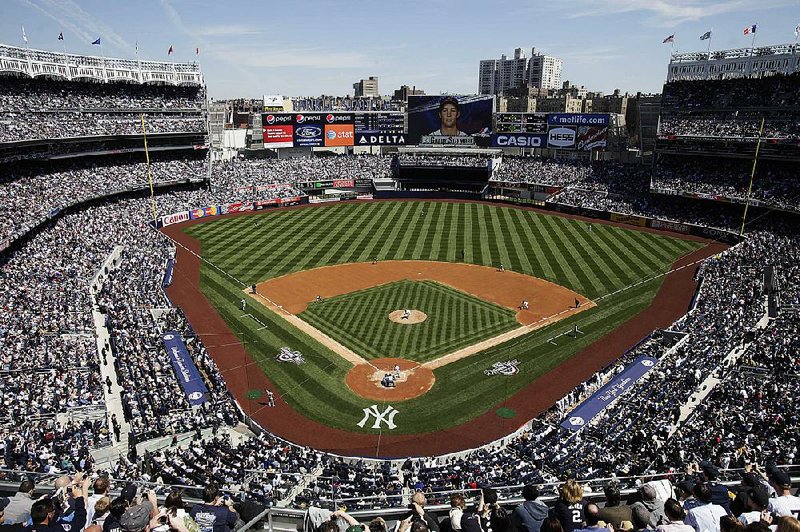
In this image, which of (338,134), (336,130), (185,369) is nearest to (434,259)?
(185,369)

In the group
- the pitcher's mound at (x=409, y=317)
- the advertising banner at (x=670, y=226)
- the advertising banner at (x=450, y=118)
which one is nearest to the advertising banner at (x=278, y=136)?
the advertising banner at (x=450, y=118)

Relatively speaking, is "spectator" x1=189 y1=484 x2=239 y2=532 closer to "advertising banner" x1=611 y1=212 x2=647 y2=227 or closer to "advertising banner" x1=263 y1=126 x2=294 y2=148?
"advertising banner" x1=611 y1=212 x2=647 y2=227

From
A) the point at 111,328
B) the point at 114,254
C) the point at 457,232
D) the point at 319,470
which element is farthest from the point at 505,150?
the point at 319,470

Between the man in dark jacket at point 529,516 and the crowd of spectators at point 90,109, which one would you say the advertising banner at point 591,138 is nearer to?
the crowd of spectators at point 90,109

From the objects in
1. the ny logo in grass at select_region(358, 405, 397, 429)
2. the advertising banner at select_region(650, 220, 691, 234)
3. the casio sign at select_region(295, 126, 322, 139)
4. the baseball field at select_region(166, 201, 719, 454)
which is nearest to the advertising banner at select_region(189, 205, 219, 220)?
the baseball field at select_region(166, 201, 719, 454)

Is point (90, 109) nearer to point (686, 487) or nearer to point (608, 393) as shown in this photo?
point (608, 393)

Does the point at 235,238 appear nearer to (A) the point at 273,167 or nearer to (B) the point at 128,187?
(B) the point at 128,187
